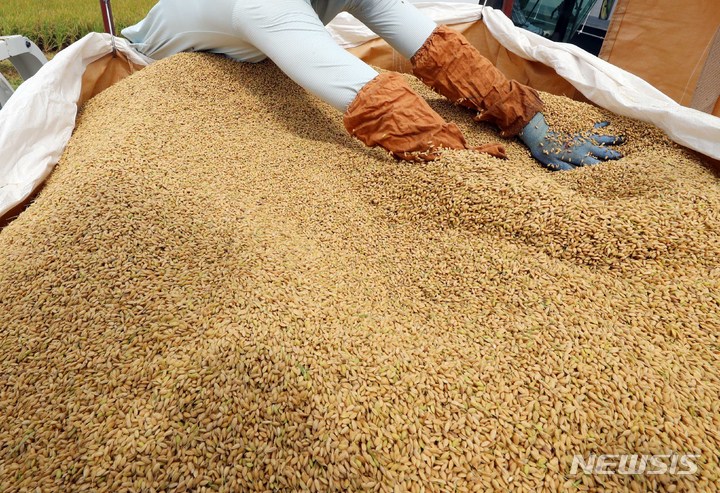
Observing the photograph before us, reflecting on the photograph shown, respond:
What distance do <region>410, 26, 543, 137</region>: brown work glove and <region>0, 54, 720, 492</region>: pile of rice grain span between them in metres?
0.41

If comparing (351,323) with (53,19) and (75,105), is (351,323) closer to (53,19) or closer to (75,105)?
(75,105)

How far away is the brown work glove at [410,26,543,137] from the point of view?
68.4 inches

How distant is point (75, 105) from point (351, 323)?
56.7 inches

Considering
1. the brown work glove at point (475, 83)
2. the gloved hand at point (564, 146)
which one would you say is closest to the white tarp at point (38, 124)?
the brown work glove at point (475, 83)

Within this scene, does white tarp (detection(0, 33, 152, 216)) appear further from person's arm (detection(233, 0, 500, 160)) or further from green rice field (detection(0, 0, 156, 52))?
green rice field (detection(0, 0, 156, 52))

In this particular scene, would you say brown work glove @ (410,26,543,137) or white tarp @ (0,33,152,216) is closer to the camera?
white tarp @ (0,33,152,216)

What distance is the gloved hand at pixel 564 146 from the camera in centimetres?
159

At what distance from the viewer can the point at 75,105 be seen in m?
1.68

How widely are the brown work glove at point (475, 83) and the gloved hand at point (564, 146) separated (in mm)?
55

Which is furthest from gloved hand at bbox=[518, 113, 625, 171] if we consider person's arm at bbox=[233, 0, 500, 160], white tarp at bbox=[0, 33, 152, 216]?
white tarp at bbox=[0, 33, 152, 216]

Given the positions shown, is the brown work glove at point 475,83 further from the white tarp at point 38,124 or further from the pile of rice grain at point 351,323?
the white tarp at point 38,124

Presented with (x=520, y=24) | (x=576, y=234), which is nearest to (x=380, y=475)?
(x=576, y=234)

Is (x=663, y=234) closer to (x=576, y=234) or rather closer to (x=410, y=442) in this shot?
(x=576, y=234)

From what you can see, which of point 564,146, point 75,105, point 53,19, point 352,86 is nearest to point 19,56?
point 75,105
